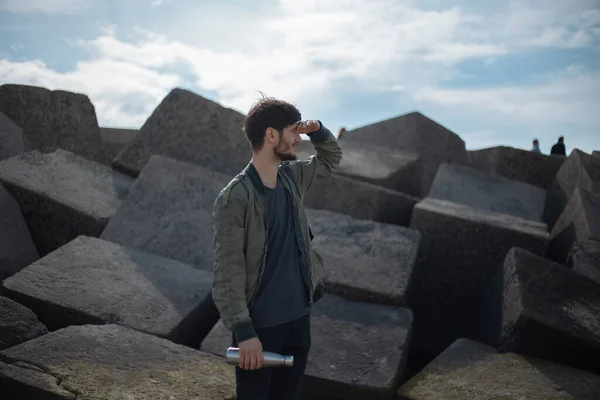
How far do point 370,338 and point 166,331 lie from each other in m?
0.91

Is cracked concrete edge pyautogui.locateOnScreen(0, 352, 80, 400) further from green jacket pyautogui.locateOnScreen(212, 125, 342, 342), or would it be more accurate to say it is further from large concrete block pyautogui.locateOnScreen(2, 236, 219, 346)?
green jacket pyautogui.locateOnScreen(212, 125, 342, 342)

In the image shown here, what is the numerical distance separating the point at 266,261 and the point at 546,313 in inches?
65.2

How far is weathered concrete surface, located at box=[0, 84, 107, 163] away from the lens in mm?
4695

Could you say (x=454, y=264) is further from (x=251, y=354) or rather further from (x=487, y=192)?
(x=251, y=354)

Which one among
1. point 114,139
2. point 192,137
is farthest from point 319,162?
point 114,139

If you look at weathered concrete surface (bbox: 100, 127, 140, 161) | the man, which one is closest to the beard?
the man

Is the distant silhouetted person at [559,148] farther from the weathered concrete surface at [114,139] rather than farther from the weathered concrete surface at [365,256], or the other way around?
the weathered concrete surface at [365,256]

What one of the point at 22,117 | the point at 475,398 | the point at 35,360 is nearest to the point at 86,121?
the point at 22,117

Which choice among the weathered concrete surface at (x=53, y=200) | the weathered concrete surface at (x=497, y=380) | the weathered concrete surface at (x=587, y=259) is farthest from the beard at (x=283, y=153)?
the weathered concrete surface at (x=53, y=200)

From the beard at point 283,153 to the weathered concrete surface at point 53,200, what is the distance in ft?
7.49

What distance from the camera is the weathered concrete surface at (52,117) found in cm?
470

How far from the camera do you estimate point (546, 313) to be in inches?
112

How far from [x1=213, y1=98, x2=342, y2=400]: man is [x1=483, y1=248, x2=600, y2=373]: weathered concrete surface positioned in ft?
4.61

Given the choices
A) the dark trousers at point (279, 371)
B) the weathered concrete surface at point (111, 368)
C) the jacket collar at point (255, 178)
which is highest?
the jacket collar at point (255, 178)
